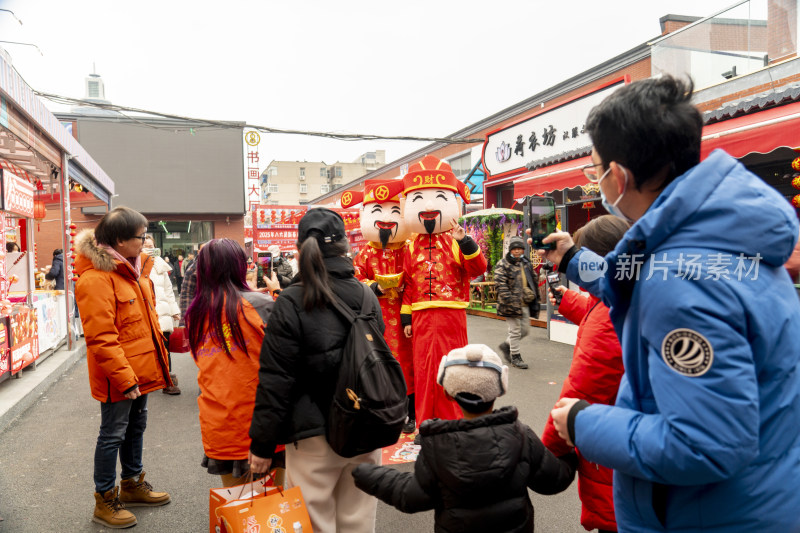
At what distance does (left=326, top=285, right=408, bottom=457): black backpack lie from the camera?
207cm

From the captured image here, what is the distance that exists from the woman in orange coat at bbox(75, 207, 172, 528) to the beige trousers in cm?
127

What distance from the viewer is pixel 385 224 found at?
5117mm

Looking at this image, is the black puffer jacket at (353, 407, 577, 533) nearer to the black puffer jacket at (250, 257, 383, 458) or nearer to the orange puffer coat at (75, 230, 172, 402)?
the black puffer jacket at (250, 257, 383, 458)

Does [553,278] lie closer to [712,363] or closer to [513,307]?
Result: [712,363]

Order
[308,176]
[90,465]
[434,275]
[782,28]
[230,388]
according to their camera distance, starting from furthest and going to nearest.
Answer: [308,176]
[782,28]
[434,275]
[90,465]
[230,388]

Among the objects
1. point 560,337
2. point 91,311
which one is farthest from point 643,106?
point 560,337

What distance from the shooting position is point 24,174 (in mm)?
9266

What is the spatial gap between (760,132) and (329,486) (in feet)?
17.9

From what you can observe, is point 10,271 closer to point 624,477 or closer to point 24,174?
point 24,174

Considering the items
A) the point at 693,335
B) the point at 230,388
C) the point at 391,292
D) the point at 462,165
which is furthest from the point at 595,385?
the point at 462,165

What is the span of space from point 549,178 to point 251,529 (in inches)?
283

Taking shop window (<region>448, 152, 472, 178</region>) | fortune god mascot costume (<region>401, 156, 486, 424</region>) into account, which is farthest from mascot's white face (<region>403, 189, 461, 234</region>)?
shop window (<region>448, 152, 472, 178</region>)

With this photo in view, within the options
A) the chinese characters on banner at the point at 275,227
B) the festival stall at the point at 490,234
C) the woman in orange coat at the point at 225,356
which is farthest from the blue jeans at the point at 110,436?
the festival stall at the point at 490,234

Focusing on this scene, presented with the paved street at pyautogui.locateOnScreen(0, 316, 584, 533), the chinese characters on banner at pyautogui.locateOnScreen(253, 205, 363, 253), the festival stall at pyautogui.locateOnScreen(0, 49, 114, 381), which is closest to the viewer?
the paved street at pyautogui.locateOnScreen(0, 316, 584, 533)
